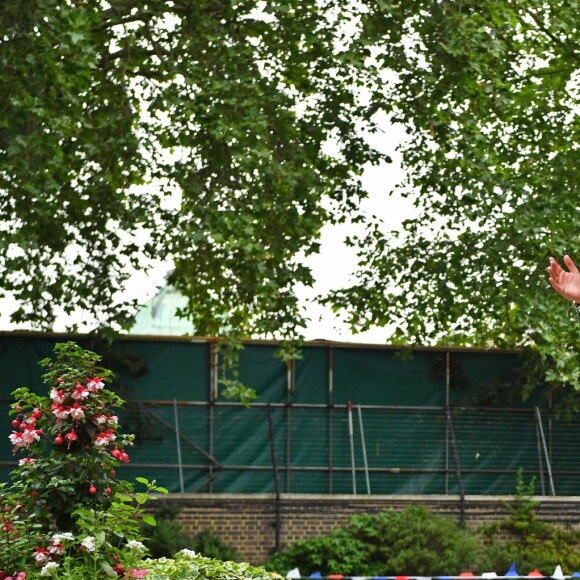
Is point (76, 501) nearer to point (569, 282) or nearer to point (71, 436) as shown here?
point (71, 436)

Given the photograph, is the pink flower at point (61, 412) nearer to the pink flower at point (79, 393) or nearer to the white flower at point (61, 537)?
the pink flower at point (79, 393)

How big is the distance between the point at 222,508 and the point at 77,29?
905 centimetres

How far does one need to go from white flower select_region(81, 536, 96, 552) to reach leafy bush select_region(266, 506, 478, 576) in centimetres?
1402

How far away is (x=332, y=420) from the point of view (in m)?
24.0

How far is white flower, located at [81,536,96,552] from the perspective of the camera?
21.3 ft

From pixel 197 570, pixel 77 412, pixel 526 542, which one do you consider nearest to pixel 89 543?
pixel 197 570

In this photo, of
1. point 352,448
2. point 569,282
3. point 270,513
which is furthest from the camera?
point 352,448

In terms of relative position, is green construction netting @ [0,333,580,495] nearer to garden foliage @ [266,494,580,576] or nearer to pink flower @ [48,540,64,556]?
garden foliage @ [266,494,580,576]

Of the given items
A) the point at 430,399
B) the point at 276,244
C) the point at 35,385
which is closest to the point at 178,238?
the point at 276,244

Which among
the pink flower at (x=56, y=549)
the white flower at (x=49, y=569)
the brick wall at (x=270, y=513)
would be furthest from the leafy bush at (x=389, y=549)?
the white flower at (x=49, y=569)

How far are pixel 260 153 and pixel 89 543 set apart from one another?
10.9m

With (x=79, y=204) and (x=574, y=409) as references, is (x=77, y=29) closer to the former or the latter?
(x=79, y=204)

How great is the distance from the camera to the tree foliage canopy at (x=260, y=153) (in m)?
16.7

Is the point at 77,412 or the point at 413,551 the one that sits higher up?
the point at 77,412
